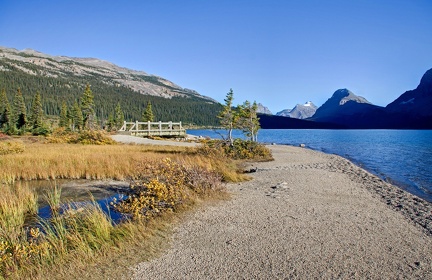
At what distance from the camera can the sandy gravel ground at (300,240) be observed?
5.13 meters

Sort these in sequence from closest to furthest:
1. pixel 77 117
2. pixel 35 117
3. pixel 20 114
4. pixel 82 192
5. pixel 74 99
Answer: pixel 82 192, pixel 35 117, pixel 20 114, pixel 77 117, pixel 74 99

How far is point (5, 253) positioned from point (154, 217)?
3.27m

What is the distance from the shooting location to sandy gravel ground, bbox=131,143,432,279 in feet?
16.8

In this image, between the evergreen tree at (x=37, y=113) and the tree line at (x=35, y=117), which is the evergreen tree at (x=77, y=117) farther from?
the evergreen tree at (x=37, y=113)

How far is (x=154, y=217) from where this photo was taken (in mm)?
7715

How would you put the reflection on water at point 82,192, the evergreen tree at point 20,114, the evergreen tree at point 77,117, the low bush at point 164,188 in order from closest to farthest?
the low bush at point 164,188 → the reflection on water at point 82,192 → the evergreen tree at point 20,114 → the evergreen tree at point 77,117

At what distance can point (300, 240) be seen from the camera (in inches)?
253

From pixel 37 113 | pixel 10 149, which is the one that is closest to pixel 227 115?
pixel 10 149

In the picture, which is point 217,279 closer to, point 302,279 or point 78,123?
point 302,279

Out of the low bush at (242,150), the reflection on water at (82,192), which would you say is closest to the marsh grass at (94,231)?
the reflection on water at (82,192)

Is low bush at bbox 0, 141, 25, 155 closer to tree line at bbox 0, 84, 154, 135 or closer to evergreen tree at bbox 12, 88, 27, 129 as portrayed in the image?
tree line at bbox 0, 84, 154, 135

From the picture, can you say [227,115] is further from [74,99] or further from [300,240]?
[74,99]

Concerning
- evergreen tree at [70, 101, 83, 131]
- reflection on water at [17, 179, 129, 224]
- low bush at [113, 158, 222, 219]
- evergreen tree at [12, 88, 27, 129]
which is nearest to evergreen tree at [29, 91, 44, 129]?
evergreen tree at [12, 88, 27, 129]

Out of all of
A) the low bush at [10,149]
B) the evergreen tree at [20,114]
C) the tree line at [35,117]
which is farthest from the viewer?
the evergreen tree at [20,114]
